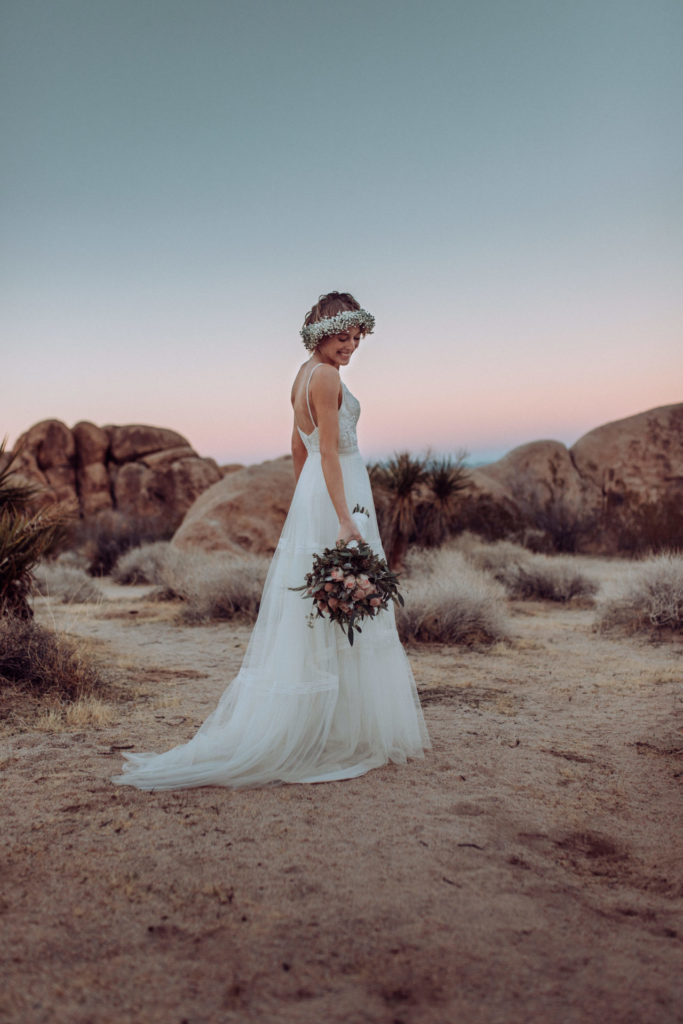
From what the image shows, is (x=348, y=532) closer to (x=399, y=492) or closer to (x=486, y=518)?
(x=399, y=492)

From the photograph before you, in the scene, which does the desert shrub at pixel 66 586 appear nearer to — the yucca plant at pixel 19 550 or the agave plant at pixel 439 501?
the yucca plant at pixel 19 550

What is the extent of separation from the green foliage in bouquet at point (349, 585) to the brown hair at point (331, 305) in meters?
1.17

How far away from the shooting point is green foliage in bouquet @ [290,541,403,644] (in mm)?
3207

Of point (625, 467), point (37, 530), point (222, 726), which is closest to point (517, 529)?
point (625, 467)

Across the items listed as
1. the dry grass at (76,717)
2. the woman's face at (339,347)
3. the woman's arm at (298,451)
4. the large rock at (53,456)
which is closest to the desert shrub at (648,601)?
the woman's arm at (298,451)

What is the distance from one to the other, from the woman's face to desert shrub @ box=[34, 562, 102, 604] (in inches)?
311

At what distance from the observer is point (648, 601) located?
7.79m

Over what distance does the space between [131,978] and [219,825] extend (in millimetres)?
975

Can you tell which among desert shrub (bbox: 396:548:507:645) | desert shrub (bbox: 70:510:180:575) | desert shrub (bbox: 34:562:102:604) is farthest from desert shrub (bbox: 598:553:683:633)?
desert shrub (bbox: 70:510:180:575)

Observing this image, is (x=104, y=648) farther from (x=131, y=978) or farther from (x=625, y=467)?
(x=625, y=467)

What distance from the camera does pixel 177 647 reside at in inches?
285

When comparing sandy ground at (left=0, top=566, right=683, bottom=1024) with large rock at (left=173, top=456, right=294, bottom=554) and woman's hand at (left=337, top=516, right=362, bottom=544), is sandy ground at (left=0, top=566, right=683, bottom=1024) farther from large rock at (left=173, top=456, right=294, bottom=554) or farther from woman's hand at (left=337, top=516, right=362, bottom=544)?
large rock at (left=173, top=456, right=294, bottom=554)

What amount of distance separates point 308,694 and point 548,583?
7859mm

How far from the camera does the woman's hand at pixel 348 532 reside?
3.42m
